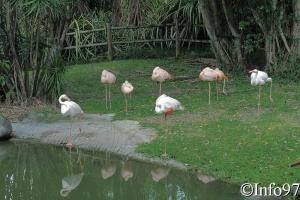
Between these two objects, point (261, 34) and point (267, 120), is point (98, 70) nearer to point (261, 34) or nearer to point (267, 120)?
point (261, 34)

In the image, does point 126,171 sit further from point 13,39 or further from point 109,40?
point 109,40

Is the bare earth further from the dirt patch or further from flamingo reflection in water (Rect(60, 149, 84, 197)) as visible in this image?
flamingo reflection in water (Rect(60, 149, 84, 197))

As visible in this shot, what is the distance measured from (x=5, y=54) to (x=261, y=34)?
6960 mm

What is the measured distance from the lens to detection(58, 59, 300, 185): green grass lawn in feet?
23.8

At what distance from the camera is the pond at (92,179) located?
6.89m

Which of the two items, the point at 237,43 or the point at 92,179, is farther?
the point at 237,43

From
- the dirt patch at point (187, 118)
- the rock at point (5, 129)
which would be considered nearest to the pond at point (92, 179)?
the rock at point (5, 129)

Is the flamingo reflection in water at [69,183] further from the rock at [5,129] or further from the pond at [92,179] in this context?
the rock at [5,129]

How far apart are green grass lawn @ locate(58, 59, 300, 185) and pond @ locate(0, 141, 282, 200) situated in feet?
1.04

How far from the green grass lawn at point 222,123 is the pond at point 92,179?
32 centimetres

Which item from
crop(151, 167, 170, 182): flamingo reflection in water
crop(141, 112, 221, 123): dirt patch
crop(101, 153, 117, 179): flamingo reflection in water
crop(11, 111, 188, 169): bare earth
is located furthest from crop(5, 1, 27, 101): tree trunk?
crop(151, 167, 170, 182): flamingo reflection in water

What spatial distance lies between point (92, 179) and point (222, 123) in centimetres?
287

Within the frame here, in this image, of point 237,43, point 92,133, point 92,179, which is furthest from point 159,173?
point 237,43

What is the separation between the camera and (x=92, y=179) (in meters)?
7.58
